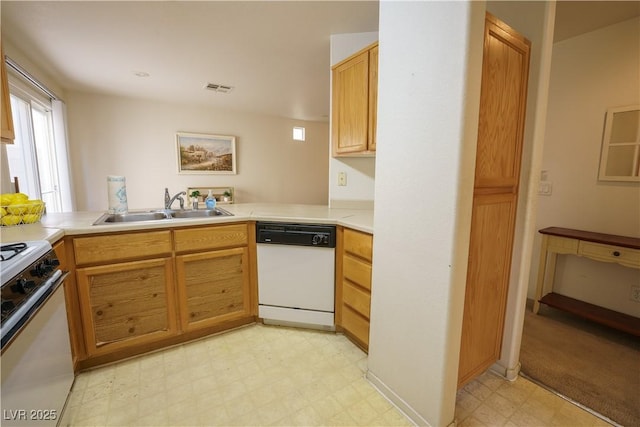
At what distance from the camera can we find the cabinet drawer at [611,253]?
1920mm

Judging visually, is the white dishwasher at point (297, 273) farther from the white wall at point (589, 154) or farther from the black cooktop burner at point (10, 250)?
the white wall at point (589, 154)

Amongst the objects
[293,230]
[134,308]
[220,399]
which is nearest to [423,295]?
[293,230]

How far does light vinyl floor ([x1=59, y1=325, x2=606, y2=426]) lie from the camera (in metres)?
1.39

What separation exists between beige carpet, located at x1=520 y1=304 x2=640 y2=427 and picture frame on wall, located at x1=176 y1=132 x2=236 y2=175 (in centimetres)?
458

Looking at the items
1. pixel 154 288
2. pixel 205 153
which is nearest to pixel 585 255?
pixel 154 288

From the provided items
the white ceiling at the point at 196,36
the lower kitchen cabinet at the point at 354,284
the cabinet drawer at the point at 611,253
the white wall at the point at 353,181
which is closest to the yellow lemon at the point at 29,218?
the white ceiling at the point at 196,36

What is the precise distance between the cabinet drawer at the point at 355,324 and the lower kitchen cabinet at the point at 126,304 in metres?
1.16

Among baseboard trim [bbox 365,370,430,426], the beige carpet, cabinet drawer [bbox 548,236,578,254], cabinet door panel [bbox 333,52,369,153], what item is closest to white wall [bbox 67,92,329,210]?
cabinet door panel [bbox 333,52,369,153]

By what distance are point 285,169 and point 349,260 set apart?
3.92m

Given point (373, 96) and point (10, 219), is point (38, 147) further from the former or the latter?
point (373, 96)

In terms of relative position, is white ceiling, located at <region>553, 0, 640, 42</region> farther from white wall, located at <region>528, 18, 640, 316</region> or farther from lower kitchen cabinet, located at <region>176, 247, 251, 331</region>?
lower kitchen cabinet, located at <region>176, 247, 251, 331</region>

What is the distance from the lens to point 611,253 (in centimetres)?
201

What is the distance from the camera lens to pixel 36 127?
315 cm

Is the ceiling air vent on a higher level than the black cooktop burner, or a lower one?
higher
